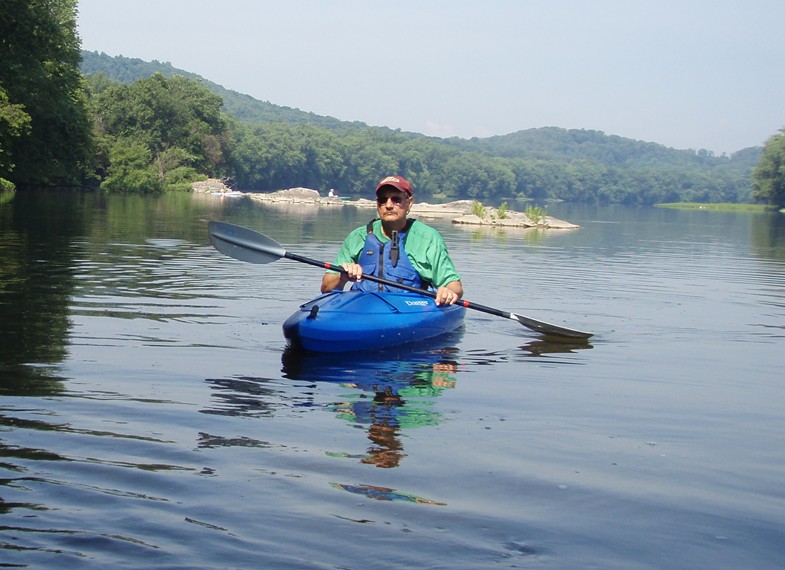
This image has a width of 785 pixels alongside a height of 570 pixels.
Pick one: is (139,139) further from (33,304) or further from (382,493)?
(382,493)

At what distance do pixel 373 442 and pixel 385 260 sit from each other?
13.4 ft

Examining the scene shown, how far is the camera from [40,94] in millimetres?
42906

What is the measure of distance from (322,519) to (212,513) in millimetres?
470

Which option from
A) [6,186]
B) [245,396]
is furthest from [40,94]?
[245,396]

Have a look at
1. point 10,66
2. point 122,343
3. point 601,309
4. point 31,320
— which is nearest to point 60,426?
point 122,343

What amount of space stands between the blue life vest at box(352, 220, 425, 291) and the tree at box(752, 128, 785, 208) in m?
122

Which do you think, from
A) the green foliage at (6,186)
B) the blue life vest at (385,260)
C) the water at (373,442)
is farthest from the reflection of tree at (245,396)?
the green foliage at (6,186)

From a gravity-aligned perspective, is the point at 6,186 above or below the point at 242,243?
above

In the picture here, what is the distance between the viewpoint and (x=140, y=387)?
694cm

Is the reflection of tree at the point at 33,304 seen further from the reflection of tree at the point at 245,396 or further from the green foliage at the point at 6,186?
the green foliage at the point at 6,186

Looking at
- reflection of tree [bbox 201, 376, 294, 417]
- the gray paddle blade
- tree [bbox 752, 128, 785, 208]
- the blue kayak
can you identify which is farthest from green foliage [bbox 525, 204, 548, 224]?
tree [bbox 752, 128, 785, 208]

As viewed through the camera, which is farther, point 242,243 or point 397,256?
point 242,243

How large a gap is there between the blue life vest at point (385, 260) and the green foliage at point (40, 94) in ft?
93.6

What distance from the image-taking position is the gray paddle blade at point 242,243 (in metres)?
10.1
